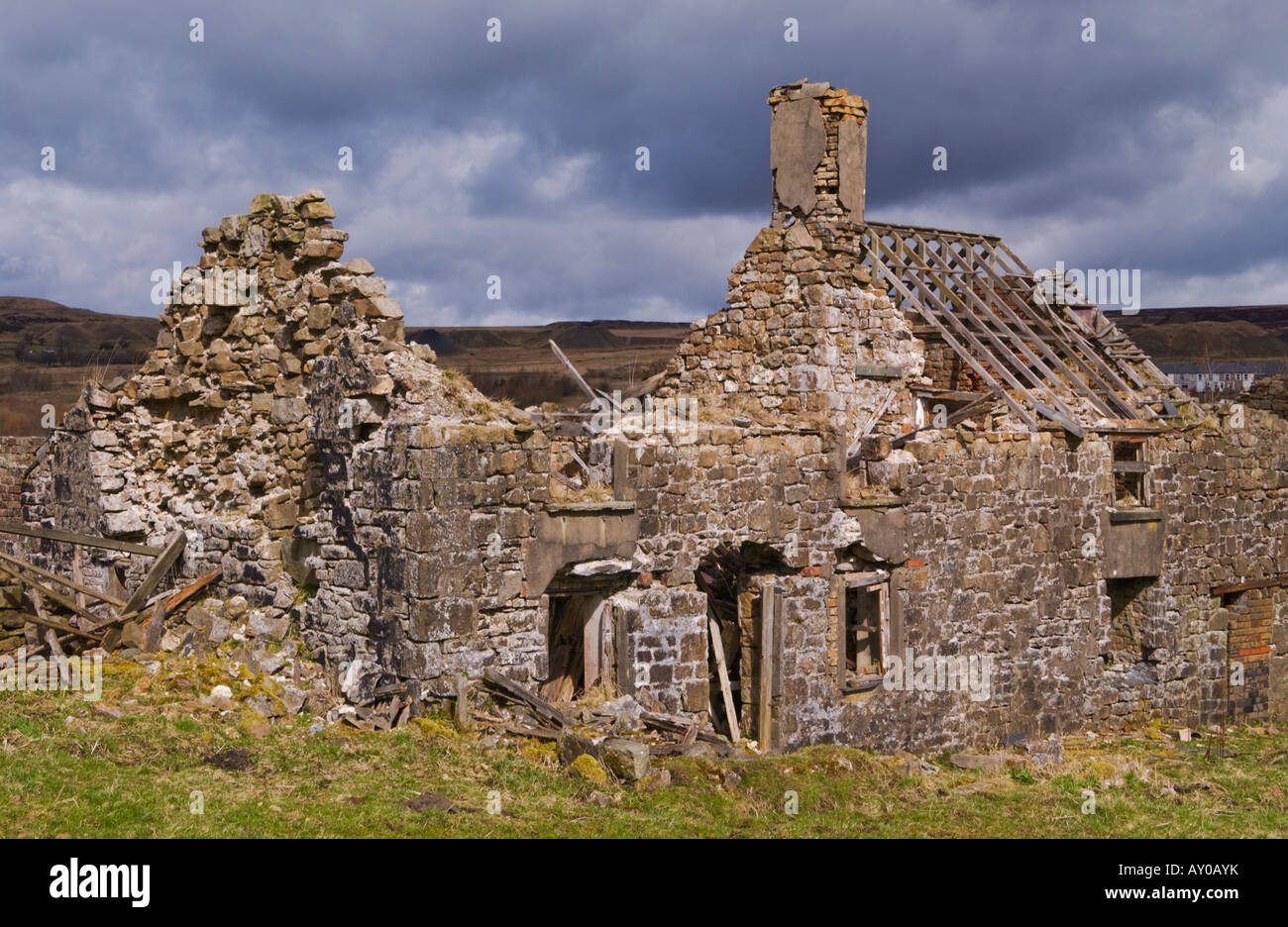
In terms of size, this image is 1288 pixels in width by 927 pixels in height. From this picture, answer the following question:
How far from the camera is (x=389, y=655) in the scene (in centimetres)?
1212

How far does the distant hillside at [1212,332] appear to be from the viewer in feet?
248

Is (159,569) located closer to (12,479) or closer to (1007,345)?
(12,479)

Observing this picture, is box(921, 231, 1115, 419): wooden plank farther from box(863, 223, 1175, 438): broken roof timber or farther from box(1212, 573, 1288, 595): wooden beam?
box(1212, 573, 1288, 595): wooden beam

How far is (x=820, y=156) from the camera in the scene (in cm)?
1788

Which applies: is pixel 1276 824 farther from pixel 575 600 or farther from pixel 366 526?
pixel 366 526

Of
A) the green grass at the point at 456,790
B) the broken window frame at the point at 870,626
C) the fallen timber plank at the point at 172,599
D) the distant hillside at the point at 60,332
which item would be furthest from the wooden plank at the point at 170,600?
the distant hillside at the point at 60,332

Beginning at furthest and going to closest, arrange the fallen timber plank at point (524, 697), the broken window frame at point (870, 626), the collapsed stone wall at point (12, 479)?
the collapsed stone wall at point (12, 479), the broken window frame at point (870, 626), the fallen timber plank at point (524, 697)

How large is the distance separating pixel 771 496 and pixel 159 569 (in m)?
6.54

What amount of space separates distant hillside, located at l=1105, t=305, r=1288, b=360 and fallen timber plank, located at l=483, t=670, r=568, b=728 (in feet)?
210

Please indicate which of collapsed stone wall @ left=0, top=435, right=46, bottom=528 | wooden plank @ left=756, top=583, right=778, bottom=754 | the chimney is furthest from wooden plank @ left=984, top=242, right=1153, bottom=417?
collapsed stone wall @ left=0, top=435, right=46, bottom=528

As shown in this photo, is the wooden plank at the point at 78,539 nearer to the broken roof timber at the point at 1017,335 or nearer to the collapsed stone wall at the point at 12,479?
the collapsed stone wall at the point at 12,479

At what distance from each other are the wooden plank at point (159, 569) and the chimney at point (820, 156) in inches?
337

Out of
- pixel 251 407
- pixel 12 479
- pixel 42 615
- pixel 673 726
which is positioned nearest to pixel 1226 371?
pixel 12 479

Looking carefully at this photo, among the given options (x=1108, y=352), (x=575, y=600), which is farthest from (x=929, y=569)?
(x=1108, y=352)
